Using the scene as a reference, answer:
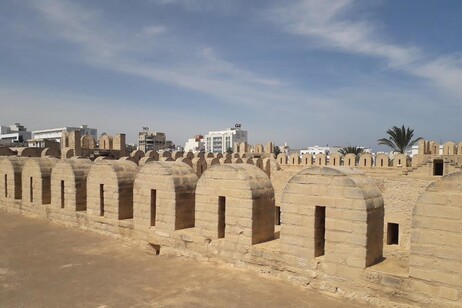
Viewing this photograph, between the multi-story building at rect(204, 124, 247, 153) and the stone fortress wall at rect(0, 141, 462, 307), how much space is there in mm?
96674

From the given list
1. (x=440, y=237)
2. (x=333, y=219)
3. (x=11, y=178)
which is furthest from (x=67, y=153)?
(x=440, y=237)

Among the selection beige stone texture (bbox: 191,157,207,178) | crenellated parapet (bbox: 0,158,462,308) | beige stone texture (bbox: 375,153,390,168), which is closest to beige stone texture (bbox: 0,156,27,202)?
crenellated parapet (bbox: 0,158,462,308)

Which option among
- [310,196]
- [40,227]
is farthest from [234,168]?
[40,227]

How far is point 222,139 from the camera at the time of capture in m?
114

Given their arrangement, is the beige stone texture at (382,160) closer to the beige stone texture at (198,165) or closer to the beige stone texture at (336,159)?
the beige stone texture at (336,159)

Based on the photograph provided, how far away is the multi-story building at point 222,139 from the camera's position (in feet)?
357

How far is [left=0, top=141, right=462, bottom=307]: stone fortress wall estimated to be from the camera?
485 cm

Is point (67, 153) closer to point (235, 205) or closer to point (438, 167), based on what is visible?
point (235, 205)

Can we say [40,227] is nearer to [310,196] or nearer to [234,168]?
[234,168]

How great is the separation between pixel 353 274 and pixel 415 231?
42.1 inches

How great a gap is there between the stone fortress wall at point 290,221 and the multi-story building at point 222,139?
96.7m

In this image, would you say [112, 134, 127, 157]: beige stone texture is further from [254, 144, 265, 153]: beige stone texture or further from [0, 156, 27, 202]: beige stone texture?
[254, 144, 265, 153]: beige stone texture

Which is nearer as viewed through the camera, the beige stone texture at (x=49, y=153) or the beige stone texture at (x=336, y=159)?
the beige stone texture at (x=49, y=153)

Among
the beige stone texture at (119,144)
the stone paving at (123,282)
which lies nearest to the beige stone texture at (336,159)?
the beige stone texture at (119,144)
